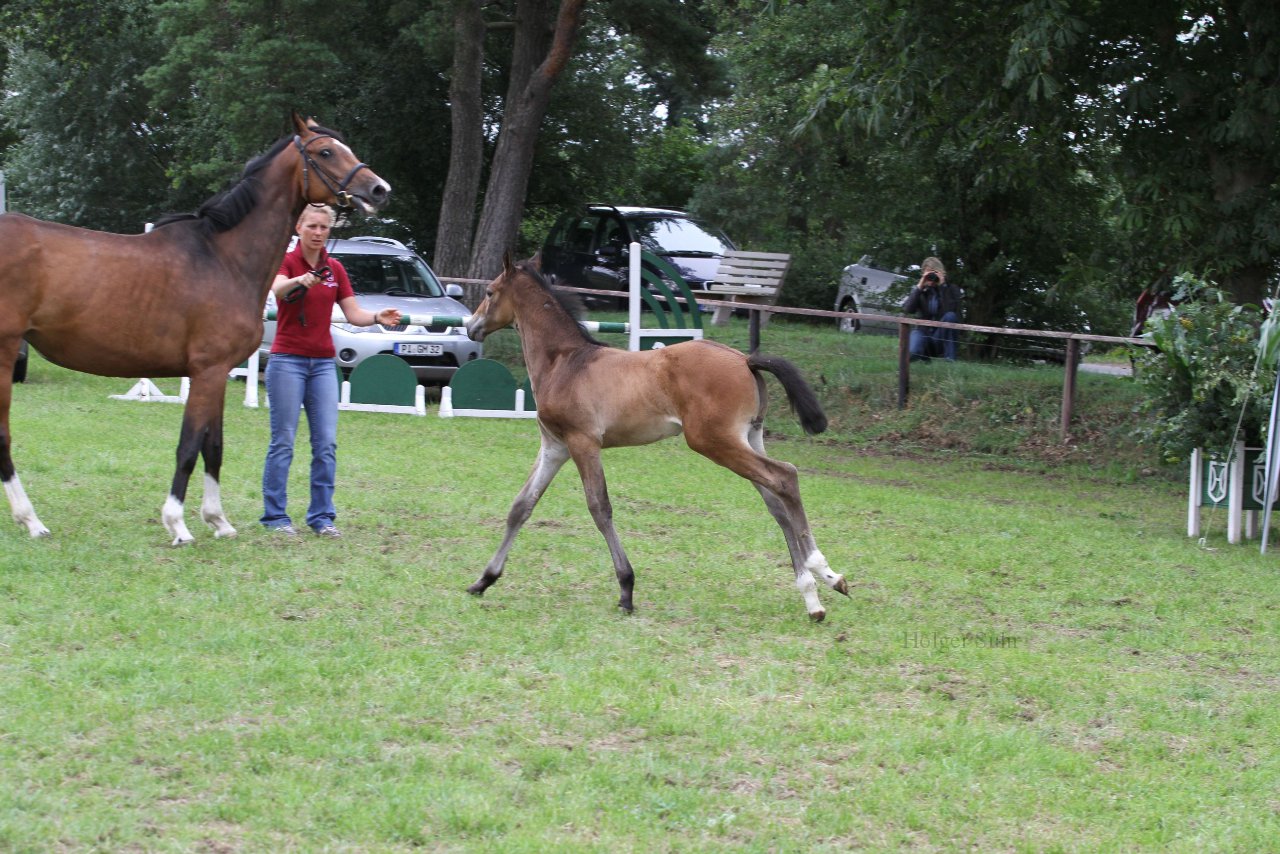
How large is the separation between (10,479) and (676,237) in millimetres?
16772

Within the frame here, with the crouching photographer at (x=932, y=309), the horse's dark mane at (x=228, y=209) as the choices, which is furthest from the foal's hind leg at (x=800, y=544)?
the crouching photographer at (x=932, y=309)

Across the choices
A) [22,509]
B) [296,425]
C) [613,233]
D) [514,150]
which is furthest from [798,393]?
[613,233]

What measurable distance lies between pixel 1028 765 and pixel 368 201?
5488 mm

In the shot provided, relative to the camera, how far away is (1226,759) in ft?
18.0

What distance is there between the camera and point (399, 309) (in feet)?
55.9

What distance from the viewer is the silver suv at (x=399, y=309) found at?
16.7m

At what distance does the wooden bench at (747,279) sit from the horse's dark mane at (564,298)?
1319 cm

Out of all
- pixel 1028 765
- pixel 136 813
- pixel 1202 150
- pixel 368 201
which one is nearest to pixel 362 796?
pixel 136 813

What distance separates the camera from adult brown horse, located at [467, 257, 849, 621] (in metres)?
7.34

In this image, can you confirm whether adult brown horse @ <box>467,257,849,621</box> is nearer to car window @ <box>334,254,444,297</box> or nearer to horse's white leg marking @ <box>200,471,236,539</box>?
horse's white leg marking @ <box>200,471,236,539</box>

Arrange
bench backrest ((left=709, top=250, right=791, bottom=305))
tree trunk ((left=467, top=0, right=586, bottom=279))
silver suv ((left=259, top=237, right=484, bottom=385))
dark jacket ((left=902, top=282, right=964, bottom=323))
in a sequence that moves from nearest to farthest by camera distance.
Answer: silver suv ((left=259, top=237, right=484, bottom=385)) < dark jacket ((left=902, top=282, right=964, bottom=323)) < tree trunk ((left=467, top=0, right=586, bottom=279)) < bench backrest ((left=709, top=250, right=791, bottom=305))

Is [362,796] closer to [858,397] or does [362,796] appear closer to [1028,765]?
[1028,765]

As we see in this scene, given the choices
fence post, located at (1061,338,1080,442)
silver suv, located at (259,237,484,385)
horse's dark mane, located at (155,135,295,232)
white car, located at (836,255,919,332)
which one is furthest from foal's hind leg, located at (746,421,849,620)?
white car, located at (836,255,919,332)

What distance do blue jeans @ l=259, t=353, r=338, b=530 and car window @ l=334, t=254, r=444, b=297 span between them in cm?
897
